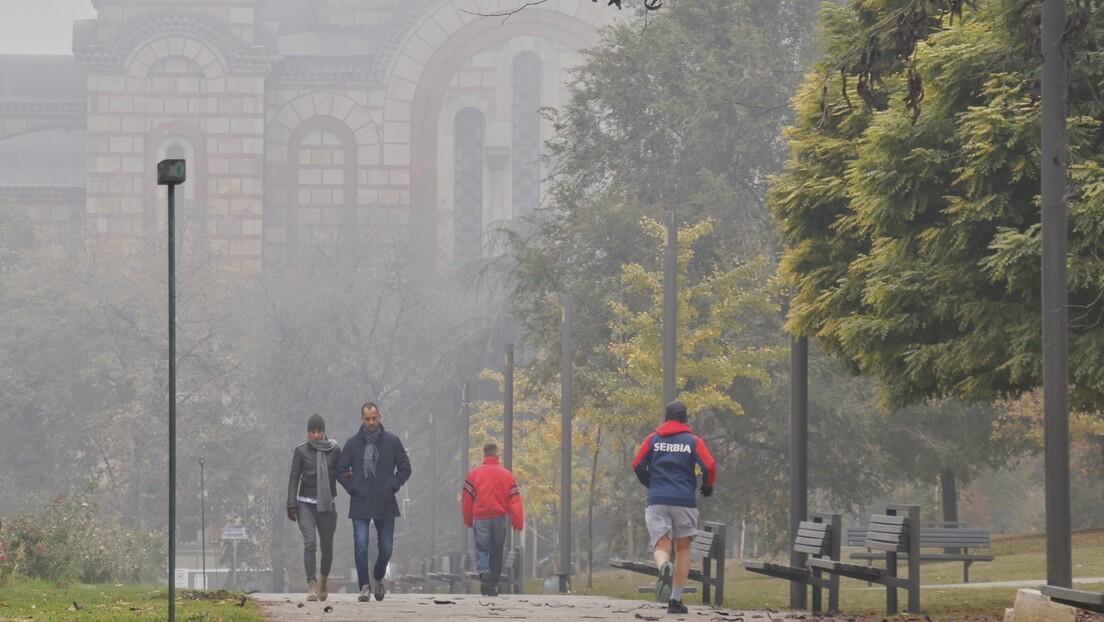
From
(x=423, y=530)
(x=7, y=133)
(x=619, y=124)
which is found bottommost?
(x=423, y=530)

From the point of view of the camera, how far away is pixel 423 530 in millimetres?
68375

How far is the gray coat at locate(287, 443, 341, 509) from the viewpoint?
711 inches

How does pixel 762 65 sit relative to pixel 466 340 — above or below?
above

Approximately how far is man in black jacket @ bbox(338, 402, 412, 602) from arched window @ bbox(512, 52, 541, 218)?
258ft

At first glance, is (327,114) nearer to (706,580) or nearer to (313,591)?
(706,580)

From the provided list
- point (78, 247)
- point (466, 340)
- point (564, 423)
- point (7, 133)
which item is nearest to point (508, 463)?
point (564, 423)

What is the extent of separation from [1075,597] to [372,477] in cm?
806

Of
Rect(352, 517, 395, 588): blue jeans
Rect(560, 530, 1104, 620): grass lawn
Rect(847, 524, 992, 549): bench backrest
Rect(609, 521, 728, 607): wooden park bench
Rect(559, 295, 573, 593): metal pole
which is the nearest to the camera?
Rect(352, 517, 395, 588): blue jeans

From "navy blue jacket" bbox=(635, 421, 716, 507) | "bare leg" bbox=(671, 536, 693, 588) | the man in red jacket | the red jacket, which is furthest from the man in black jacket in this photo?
the red jacket

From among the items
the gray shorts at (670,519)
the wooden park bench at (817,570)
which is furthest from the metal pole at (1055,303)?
the wooden park bench at (817,570)

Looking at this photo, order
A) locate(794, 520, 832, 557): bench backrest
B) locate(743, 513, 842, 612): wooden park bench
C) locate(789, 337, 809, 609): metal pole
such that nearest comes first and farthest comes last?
locate(743, 513, 842, 612): wooden park bench, locate(794, 520, 832, 557): bench backrest, locate(789, 337, 809, 609): metal pole

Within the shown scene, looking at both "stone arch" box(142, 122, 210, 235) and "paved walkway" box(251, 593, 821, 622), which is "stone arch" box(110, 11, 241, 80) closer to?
"stone arch" box(142, 122, 210, 235)

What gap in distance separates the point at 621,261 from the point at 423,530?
80.6 feet

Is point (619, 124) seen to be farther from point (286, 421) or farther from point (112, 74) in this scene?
point (112, 74)
